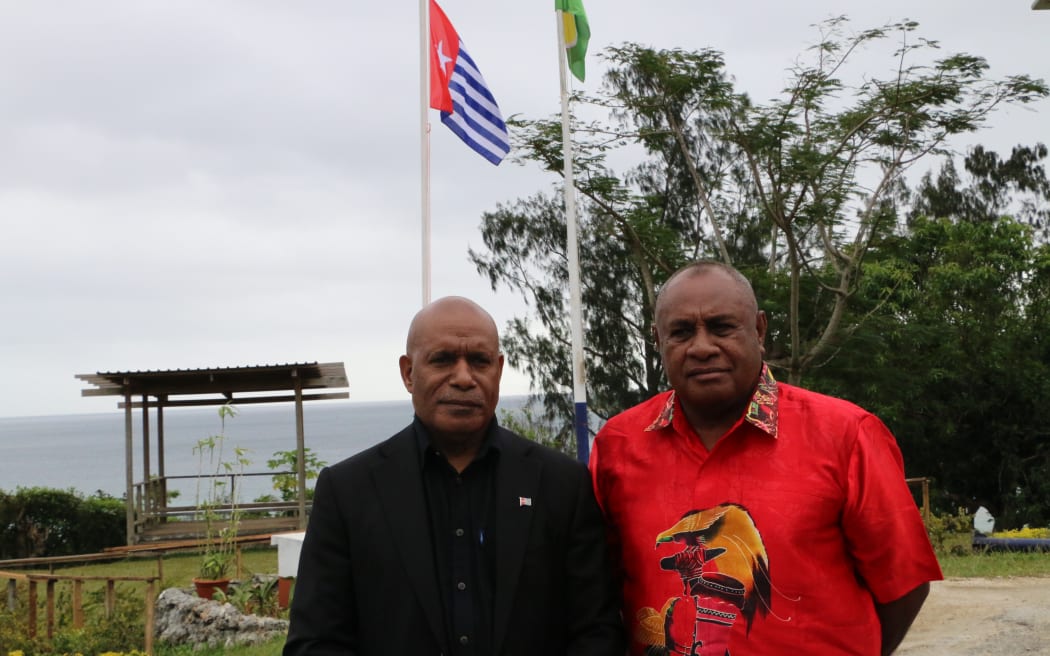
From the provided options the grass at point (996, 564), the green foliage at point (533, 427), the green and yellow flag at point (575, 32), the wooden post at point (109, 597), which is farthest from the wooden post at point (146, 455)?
the grass at point (996, 564)

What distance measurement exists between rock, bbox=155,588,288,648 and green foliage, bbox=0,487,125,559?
13.1 m

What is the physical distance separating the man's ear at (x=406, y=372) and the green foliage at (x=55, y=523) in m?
21.6

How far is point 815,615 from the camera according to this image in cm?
282

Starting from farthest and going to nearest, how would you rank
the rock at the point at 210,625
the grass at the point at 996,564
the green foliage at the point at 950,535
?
1. the green foliage at the point at 950,535
2. the grass at the point at 996,564
3. the rock at the point at 210,625

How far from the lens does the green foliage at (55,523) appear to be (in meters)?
22.2

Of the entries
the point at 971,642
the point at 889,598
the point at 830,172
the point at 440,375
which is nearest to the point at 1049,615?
the point at 971,642

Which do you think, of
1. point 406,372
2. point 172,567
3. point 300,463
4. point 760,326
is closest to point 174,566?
point 172,567

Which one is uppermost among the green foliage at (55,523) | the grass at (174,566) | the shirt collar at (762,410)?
the shirt collar at (762,410)

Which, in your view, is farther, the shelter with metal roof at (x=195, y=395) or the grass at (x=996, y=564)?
the shelter with metal roof at (x=195, y=395)

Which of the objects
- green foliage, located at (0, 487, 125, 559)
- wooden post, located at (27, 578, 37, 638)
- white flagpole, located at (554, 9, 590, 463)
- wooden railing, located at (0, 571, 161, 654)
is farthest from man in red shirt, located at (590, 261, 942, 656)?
A: green foliage, located at (0, 487, 125, 559)

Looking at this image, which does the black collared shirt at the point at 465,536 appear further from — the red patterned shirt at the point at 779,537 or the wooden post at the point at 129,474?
the wooden post at the point at 129,474

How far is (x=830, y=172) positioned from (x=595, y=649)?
58.6 ft

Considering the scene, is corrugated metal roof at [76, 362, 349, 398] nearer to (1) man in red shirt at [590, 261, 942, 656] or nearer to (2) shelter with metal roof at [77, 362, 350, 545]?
(2) shelter with metal roof at [77, 362, 350, 545]

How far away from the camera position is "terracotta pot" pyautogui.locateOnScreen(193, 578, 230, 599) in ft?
38.9
